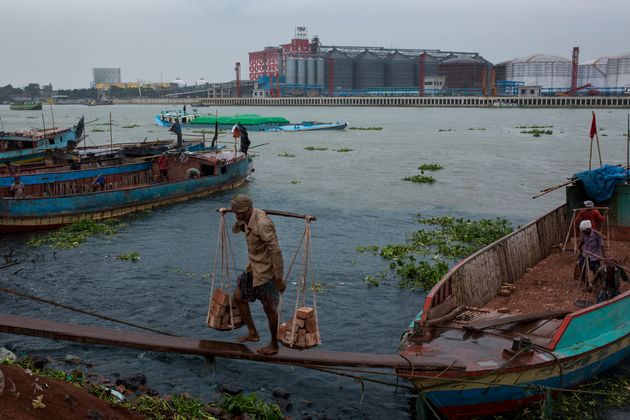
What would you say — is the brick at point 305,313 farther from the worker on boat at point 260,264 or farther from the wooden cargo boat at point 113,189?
the wooden cargo boat at point 113,189

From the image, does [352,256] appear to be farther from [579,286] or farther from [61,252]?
[61,252]

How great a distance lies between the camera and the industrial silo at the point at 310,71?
19625cm

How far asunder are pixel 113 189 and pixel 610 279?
2232 centimetres

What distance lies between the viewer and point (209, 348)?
890cm

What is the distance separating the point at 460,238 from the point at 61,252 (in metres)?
14.2

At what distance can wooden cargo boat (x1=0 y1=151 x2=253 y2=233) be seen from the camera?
23.7 metres

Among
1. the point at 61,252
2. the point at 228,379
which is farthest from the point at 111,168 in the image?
the point at 228,379

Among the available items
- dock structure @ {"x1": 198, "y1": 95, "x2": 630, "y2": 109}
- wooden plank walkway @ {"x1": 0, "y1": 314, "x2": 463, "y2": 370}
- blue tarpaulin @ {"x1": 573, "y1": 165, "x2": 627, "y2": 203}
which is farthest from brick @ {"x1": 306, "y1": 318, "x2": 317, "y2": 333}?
dock structure @ {"x1": 198, "y1": 95, "x2": 630, "y2": 109}

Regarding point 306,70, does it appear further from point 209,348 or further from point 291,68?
point 209,348

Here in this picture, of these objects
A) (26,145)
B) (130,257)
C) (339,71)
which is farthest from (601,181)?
(339,71)

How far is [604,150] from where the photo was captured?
182 ft

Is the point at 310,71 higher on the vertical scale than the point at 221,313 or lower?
higher

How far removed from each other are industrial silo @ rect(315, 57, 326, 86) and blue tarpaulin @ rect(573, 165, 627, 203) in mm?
184782

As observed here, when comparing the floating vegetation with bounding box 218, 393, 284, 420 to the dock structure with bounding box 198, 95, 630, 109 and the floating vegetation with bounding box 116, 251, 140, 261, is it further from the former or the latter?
the dock structure with bounding box 198, 95, 630, 109
